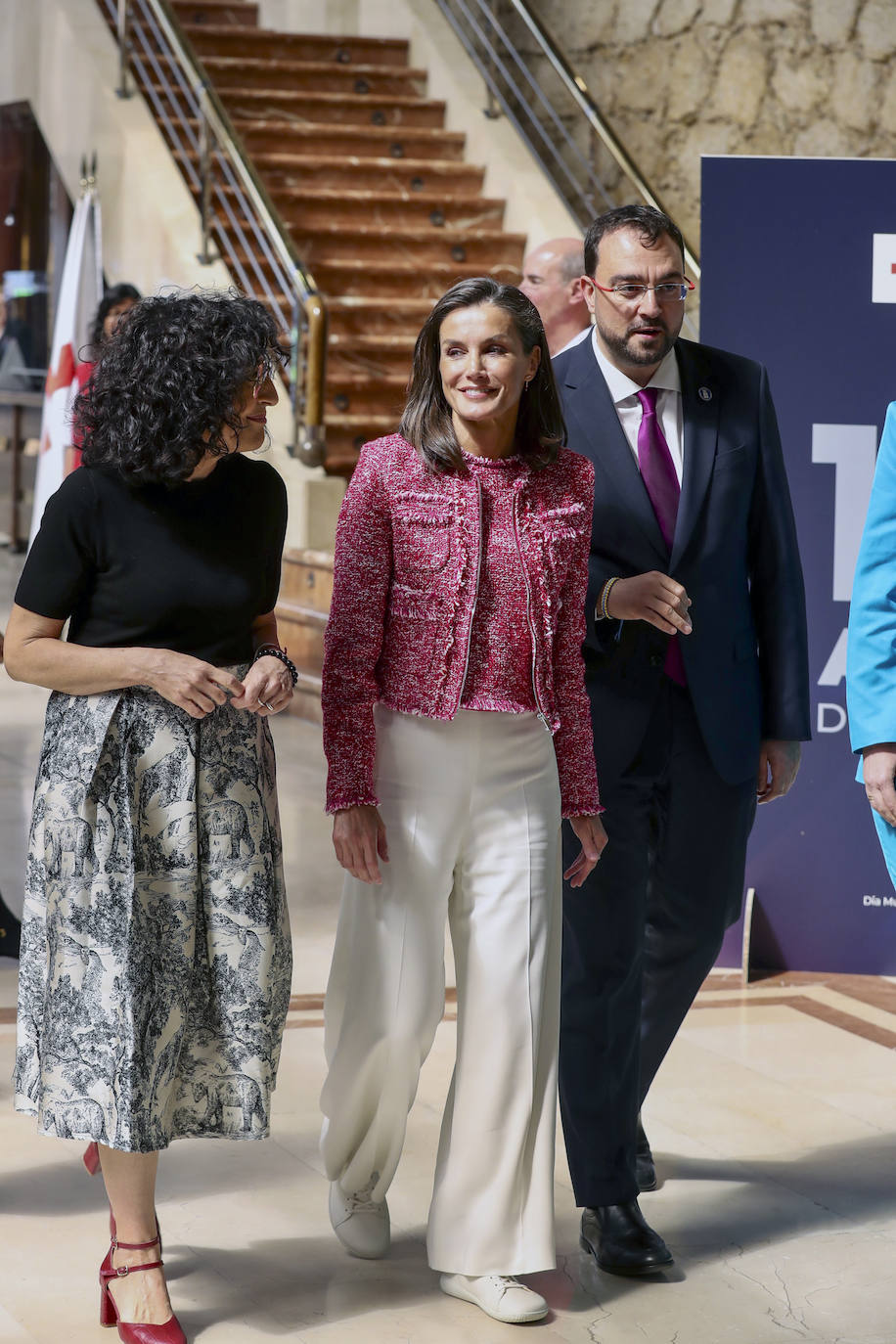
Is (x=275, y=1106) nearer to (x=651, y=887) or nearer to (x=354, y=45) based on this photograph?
(x=651, y=887)

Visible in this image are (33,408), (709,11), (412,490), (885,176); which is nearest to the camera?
(412,490)

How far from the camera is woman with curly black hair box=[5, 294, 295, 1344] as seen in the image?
8.46 feet

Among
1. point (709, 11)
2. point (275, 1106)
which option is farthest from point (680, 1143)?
point (709, 11)

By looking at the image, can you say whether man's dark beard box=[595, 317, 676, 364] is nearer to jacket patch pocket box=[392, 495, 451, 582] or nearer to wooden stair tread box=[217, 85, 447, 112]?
jacket patch pocket box=[392, 495, 451, 582]

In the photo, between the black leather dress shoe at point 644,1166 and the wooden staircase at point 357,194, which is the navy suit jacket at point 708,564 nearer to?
the black leather dress shoe at point 644,1166

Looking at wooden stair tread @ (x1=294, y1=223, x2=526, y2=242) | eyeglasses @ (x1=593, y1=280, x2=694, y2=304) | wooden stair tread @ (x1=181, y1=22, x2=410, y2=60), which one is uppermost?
wooden stair tread @ (x1=181, y1=22, x2=410, y2=60)

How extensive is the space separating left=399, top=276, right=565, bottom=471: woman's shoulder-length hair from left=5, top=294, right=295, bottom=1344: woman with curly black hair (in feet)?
0.80

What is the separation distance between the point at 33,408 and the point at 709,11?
587cm

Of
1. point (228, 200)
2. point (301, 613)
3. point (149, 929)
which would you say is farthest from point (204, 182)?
point (149, 929)

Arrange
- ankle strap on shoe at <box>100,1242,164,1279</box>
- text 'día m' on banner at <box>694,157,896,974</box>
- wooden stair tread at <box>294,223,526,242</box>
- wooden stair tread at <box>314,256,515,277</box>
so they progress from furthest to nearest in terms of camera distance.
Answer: wooden stair tread at <box>294,223,526,242</box>, wooden stair tread at <box>314,256,515,277</box>, text 'día m' on banner at <box>694,157,896,974</box>, ankle strap on shoe at <box>100,1242,164,1279</box>

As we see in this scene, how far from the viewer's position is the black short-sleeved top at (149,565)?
2.59m

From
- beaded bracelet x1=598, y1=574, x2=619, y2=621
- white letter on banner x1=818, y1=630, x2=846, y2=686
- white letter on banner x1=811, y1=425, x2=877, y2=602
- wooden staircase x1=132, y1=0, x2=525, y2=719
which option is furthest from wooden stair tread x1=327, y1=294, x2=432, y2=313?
beaded bracelet x1=598, y1=574, x2=619, y2=621

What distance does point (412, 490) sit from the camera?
274 cm

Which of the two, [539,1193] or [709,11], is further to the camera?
[709,11]
